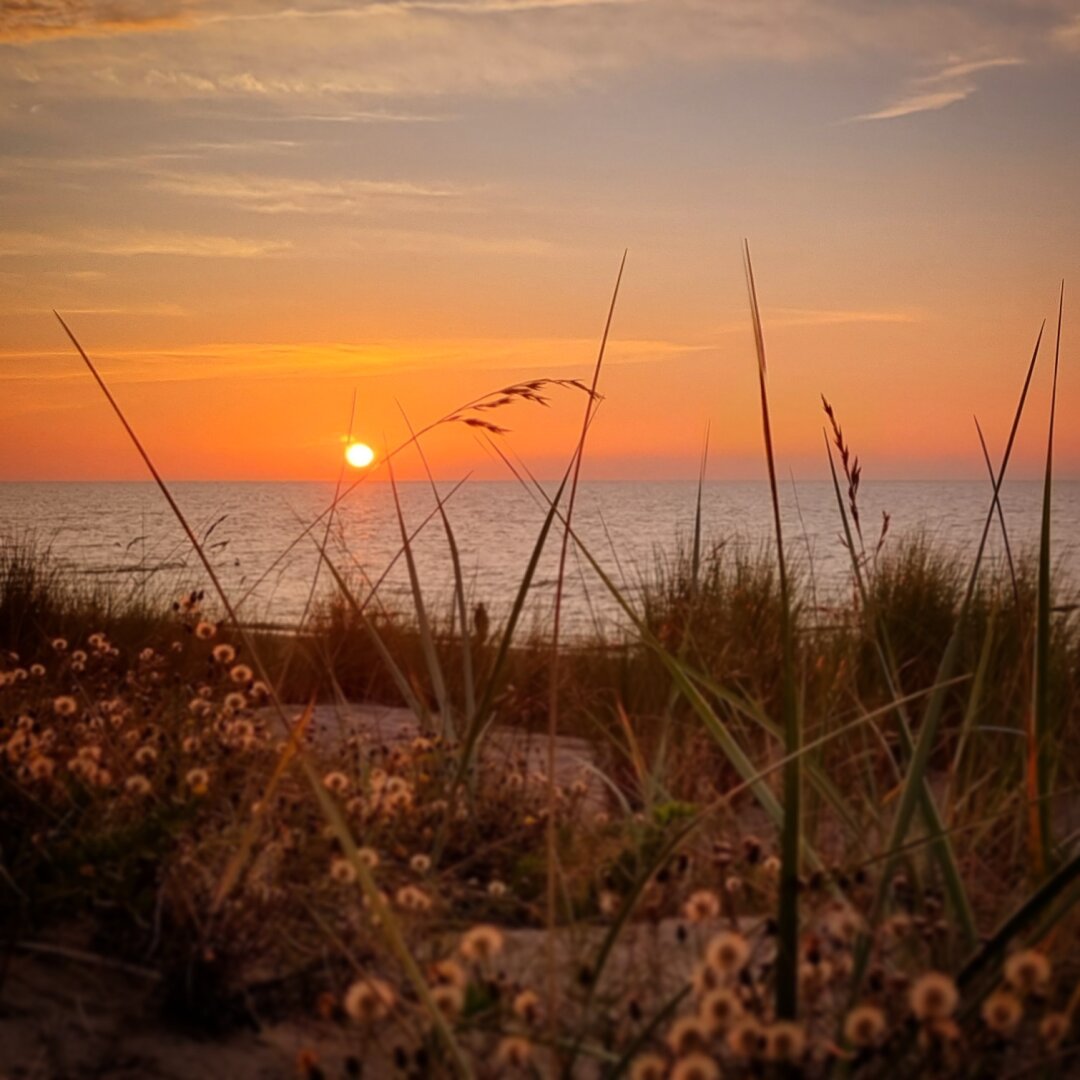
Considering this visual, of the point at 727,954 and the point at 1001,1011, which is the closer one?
the point at 1001,1011

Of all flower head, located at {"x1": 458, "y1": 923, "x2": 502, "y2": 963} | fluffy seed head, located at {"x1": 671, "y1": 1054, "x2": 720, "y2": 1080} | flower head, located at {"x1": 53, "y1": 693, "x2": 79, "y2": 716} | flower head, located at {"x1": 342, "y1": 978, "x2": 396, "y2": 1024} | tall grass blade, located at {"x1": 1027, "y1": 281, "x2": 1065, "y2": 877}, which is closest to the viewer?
fluffy seed head, located at {"x1": 671, "y1": 1054, "x2": 720, "y2": 1080}

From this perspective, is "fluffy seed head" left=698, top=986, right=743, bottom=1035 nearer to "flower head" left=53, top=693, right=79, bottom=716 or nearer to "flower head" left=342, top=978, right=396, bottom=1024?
"flower head" left=342, top=978, right=396, bottom=1024

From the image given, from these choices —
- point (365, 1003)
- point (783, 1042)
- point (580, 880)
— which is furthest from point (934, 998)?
point (580, 880)

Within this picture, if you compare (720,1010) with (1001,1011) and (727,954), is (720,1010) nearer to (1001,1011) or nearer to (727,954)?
(727,954)

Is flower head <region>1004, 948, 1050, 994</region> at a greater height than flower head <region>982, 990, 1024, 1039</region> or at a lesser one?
greater

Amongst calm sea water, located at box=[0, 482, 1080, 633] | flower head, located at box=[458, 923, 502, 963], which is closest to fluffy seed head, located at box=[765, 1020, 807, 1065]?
flower head, located at box=[458, 923, 502, 963]

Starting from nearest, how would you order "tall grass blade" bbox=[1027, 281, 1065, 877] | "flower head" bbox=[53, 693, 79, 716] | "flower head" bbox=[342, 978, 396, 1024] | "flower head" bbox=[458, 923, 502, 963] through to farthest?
"flower head" bbox=[342, 978, 396, 1024] → "flower head" bbox=[458, 923, 502, 963] → "tall grass blade" bbox=[1027, 281, 1065, 877] → "flower head" bbox=[53, 693, 79, 716]

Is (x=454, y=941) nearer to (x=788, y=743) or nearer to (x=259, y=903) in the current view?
(x=259, y=903)

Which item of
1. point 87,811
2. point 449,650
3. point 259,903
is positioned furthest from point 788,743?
point 449,650

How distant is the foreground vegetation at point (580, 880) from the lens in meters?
1.65

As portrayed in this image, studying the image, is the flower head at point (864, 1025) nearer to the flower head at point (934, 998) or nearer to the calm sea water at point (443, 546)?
the flower head at point (934, 998)

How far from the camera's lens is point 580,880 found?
8.43 ft

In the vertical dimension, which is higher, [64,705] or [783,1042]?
[64,705]

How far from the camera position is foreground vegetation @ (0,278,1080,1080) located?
5.42 feet
